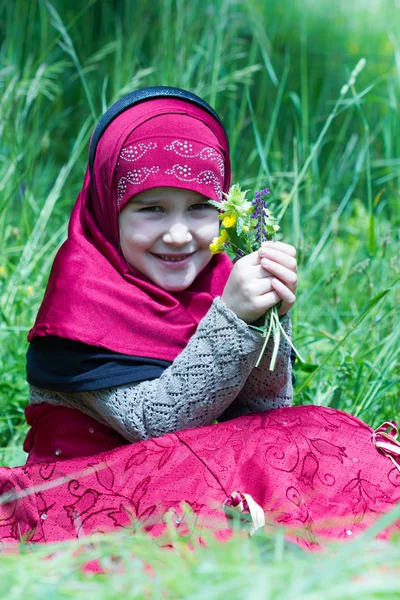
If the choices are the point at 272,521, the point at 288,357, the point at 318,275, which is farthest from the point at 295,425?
the point at 318,275

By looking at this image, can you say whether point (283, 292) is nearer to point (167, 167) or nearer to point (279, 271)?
point (279, 271)

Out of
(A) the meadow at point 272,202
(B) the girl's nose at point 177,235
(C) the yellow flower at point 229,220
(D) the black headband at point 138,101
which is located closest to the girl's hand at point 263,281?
(C) the yellow flower at point 229,220

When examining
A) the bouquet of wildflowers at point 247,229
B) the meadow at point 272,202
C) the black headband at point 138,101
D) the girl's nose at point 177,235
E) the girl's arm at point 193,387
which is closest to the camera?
the meadow at point 272,202

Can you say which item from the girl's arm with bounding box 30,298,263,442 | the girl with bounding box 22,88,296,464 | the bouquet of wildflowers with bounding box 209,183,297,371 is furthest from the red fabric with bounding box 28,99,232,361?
the bouquet of wildflowers with bounding box 209,183,297,371

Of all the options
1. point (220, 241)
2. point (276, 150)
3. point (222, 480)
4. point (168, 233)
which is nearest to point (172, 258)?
point (168, 233)

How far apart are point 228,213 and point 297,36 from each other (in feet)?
12.7

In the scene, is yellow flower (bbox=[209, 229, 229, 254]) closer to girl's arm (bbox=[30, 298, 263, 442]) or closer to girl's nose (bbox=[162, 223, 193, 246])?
girl's arm (bbox=[30, 298, 263, 442])

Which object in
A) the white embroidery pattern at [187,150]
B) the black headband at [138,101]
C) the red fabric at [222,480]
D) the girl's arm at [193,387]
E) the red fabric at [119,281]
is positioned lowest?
the red fabric at [222,480]

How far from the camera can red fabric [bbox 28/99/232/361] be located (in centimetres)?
209

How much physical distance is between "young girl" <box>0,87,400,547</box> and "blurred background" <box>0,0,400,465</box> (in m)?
0.33

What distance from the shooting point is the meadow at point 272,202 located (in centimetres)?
95

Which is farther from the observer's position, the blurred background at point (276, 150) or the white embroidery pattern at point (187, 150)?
the blurred background at point (276, 150)

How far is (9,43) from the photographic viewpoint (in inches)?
159

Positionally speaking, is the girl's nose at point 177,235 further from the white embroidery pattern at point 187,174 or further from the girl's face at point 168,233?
the white embroidery pattern at point 187,174
